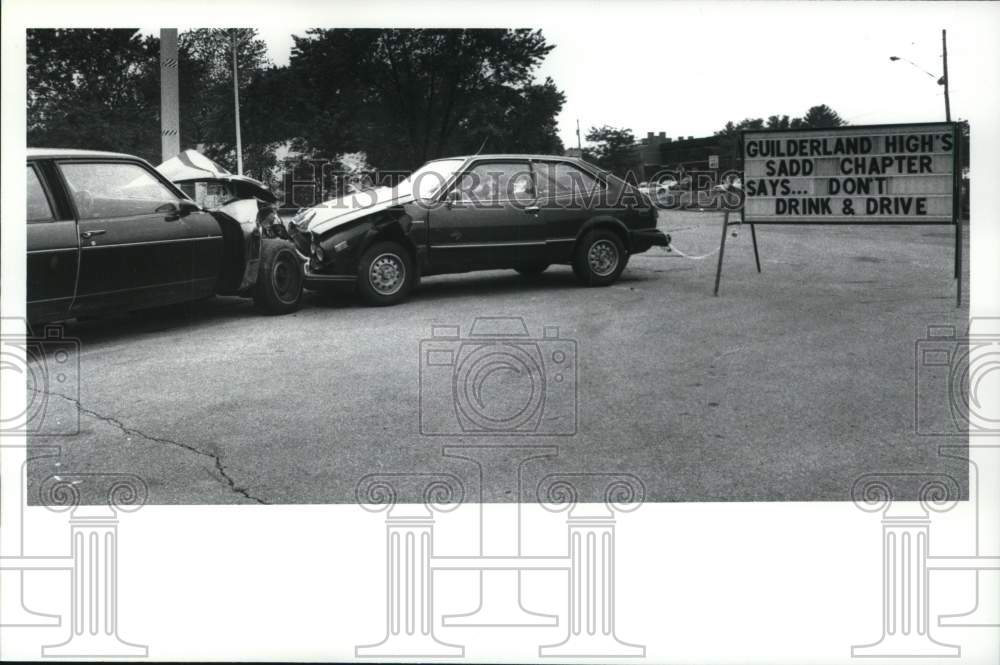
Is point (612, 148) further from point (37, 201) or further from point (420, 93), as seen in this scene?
point (37, 201)

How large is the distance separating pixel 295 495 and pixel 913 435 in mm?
2751

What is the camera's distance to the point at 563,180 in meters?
4.67

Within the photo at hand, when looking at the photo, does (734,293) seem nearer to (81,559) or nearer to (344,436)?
(344,436)

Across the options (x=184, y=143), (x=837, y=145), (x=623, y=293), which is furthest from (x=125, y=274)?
(x=837, y=145)

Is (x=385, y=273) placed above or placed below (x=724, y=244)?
below

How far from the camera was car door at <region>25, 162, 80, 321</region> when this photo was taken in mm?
4152

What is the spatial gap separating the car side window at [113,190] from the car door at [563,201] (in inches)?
71.7

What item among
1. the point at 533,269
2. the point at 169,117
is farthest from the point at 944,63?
the point at 169,117

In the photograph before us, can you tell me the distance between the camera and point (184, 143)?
449cm

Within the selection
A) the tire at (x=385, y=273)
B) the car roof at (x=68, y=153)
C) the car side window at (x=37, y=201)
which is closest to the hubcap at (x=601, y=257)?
the tire at (x=385, y=273)

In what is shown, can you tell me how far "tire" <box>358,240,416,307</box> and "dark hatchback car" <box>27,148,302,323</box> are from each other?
1.12ft

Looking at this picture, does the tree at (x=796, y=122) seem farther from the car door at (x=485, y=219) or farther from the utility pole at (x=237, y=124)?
the utility pole at (x=237, y=124)

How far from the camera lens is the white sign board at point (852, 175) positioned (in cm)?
459

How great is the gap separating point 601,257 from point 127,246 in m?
2.30
